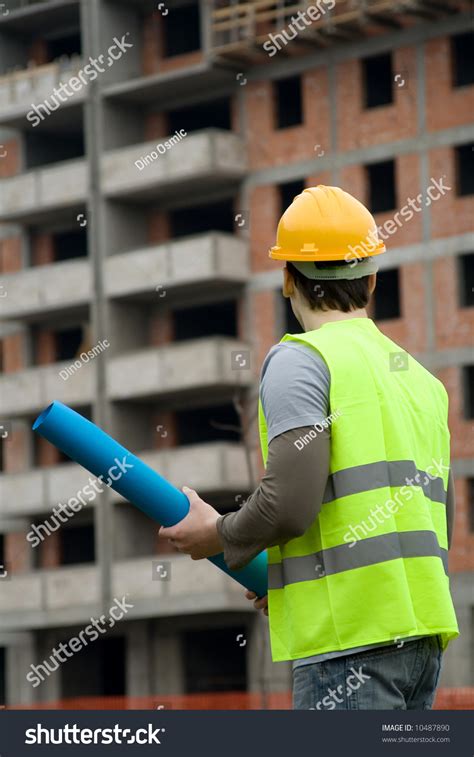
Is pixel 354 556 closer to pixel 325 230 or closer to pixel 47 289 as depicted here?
pixel 325 230

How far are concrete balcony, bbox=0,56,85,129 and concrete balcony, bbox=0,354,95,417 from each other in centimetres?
649

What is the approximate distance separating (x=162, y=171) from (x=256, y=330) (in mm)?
4490

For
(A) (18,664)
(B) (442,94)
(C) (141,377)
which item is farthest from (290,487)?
(A) (18,664)

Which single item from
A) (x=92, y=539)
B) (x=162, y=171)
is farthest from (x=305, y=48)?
(x=92, y=539)

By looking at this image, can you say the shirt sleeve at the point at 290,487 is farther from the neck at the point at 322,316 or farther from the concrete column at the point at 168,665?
the concrete column at the point at 168,665

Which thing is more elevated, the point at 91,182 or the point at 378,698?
the point at 91,182

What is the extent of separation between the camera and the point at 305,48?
136 ft

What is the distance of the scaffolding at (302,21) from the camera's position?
39312mm

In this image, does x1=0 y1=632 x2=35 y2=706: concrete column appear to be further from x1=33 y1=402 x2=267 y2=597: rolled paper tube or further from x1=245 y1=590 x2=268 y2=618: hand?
x1=33 y1=402 x2=267 y2=597: rolled paper tube

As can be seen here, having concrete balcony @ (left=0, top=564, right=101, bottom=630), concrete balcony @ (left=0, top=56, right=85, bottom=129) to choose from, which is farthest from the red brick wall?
concrete balcony @ (left=0, top=564, right=101, bottom=630)

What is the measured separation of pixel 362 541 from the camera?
390 cm

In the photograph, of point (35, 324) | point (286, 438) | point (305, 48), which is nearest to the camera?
point (286, 438)
